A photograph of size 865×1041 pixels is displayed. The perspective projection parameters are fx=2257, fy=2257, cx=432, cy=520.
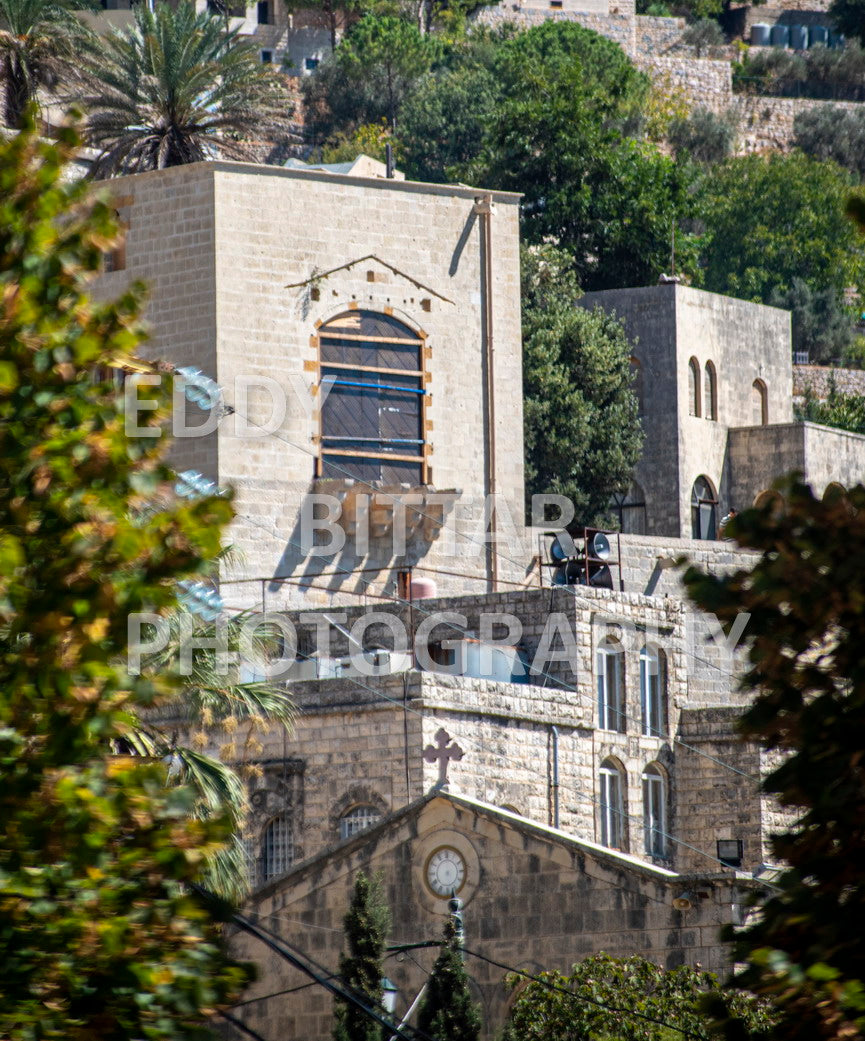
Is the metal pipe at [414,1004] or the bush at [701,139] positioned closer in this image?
the metal pipe at [414,1004]

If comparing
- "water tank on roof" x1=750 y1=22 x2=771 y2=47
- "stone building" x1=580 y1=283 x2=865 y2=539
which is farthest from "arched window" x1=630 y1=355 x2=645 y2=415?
"water tank on roof" x1=750 y1=22 x2=771 y2=47

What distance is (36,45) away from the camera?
44000mm

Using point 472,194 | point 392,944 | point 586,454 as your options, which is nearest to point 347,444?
point 472,194

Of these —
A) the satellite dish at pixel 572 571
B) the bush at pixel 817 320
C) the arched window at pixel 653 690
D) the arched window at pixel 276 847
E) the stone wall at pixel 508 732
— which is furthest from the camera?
the bush at pixel 817 320

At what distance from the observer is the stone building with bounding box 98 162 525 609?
3609 cm

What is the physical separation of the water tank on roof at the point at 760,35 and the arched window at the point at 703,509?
172ft

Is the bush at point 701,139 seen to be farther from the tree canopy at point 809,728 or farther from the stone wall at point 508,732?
the tree canopy at point 809,728

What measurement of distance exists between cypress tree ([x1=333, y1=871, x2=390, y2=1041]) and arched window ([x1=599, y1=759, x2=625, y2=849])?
20.9ft

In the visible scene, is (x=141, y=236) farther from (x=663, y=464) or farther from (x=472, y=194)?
(x=663, y=464)

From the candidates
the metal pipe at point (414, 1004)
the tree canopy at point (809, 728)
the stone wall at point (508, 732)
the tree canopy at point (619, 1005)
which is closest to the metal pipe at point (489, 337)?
the stone wall at point (508, 732)

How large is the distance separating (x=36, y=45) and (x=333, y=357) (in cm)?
1136

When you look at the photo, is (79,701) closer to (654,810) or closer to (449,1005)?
(449,1005)

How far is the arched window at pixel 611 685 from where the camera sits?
30.4 m

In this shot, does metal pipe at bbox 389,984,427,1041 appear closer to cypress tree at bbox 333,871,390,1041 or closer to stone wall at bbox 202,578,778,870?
cypress tree at bbox 333,871,390,1041
